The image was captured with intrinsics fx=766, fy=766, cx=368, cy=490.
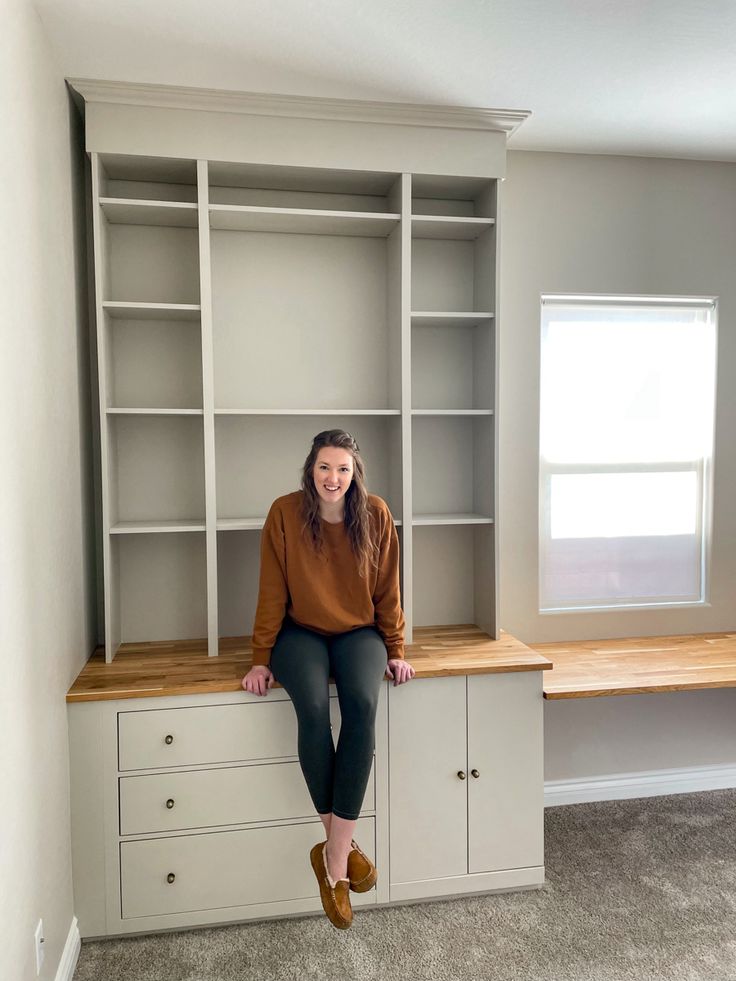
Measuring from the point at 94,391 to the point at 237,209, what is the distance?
0.86 meters

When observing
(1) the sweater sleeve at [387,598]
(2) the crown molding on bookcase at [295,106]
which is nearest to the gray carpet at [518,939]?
(1) the sweater sleeve at [387,598]

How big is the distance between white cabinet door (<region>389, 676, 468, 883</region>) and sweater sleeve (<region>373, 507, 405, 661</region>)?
0.16 m

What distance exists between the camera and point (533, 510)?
3.27m

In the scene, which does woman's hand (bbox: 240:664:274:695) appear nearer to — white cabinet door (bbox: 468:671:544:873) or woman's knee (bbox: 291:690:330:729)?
woman's knee (bbox: 291:690:330:729)

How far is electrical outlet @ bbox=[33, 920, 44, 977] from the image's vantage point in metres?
1.88

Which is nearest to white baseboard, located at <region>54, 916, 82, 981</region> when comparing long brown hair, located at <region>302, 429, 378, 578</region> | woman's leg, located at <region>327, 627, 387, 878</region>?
woman's leg, located at <region>327, 627, 387, 878</region>

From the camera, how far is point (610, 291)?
3.27m

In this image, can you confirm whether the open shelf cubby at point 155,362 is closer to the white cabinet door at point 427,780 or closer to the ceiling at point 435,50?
the ceiling at point 435,50

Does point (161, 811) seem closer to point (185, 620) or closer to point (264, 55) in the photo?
point (185, 620)

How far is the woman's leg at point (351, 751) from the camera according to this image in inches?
88.7

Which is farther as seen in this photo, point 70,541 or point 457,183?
point 457,183

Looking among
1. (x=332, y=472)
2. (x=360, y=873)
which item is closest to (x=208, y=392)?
(x=332, y=472)

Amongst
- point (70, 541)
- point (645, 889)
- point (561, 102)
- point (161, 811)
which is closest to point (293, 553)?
point (70, 541)

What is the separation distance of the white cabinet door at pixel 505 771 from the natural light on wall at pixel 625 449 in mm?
761
